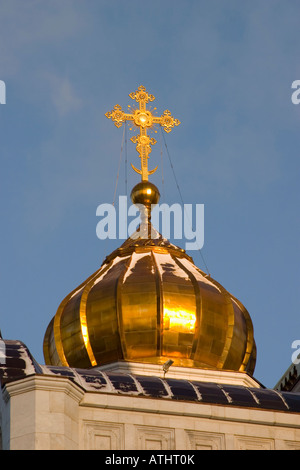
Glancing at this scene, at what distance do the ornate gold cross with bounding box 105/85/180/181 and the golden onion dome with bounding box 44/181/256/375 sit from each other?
4531 millimetres

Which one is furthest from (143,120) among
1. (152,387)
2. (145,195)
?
(152,387)

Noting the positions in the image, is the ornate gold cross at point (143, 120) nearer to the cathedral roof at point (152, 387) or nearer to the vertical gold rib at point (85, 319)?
the vertical gold rib at point (85, 319)

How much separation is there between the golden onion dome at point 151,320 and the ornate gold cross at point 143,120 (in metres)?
4.53

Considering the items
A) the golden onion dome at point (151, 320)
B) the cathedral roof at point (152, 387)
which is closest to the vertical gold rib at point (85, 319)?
the golden onion dome at point (151, 320)

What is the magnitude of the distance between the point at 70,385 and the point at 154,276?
32.3 ft

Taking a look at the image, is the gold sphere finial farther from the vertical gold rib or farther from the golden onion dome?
the vertical gold rib

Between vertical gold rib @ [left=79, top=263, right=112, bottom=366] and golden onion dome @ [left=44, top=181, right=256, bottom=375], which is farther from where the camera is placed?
vertical gold rib @ [left=79, top=263, right=112, bottom=366]

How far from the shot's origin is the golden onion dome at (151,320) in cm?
4503

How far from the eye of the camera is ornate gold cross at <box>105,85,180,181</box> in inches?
2050

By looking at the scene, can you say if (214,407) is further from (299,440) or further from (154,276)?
(154,276)

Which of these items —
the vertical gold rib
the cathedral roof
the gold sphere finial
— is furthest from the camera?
the gold sphere finial

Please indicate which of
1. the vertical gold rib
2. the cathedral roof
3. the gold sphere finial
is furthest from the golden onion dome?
the cathedral roof

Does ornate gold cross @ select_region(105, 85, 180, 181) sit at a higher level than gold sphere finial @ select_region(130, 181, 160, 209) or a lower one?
higher

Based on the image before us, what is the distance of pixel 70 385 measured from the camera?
37219 mm
